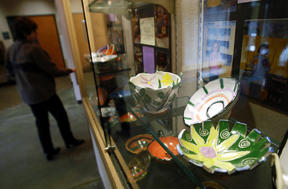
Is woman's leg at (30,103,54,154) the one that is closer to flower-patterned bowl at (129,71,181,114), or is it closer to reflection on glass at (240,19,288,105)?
flower-patterned bowl at (129,71,181,114)

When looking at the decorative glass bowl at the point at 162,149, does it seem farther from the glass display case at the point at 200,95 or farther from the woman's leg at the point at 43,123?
the woman's leg at the point at 43,123

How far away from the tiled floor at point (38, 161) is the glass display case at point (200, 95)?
0.96m

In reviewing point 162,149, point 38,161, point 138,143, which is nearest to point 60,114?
point 38,161

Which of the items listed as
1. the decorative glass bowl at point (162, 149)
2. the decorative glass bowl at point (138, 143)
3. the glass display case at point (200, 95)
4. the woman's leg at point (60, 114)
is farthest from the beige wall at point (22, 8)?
the decorative glass bowl at point (162, 149)

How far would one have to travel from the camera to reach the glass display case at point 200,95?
42cm

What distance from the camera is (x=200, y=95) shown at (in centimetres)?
62

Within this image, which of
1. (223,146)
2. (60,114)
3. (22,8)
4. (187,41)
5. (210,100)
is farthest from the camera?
(22,8)

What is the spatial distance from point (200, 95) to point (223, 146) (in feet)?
0.65

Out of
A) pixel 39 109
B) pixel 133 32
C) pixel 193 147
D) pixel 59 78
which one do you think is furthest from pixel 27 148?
pixel 59 78

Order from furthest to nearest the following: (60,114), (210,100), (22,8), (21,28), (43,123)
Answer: (22,8), (60,114), (43,123), (21,28), (210,100)

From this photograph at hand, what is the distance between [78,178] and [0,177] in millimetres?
712

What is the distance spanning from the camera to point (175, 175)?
494 millimetres

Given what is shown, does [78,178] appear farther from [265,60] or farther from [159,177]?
[265,60]

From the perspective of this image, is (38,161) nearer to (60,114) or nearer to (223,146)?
(60,114)
